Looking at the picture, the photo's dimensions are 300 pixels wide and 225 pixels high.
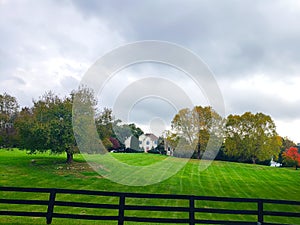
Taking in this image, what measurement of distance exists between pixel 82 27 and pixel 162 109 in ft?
26.0

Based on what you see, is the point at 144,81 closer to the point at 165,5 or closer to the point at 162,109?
the point at 162,109

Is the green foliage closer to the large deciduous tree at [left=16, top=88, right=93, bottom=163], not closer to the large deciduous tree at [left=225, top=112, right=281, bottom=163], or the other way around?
the large deciduous tree at [left=225, top=112, right=281, bottom=163]

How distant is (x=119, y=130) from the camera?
22.1 meters

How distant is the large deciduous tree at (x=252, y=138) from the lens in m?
44.4

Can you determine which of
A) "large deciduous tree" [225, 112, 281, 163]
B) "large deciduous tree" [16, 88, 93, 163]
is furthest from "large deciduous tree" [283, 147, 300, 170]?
"large deciduous tree" [16, 88, 93, 163]

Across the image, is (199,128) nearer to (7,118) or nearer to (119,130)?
(119,130)

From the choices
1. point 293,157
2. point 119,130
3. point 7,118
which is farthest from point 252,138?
point 7,118

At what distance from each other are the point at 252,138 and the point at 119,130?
29.7 m

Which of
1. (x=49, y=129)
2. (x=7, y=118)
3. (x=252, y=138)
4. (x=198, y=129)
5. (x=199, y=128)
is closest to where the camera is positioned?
(x=49, y=129)

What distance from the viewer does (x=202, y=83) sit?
14648 millimetres

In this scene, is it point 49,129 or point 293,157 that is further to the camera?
point 293,157

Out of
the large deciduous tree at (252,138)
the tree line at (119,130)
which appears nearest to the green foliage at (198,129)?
the tree line at (119,130)

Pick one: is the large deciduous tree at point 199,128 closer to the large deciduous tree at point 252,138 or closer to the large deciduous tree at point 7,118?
the large deciduous tree at point 252,138

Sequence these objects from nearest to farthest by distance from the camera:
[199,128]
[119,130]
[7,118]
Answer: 1. [119,130]
2. [199,128]
3. [7,118]
